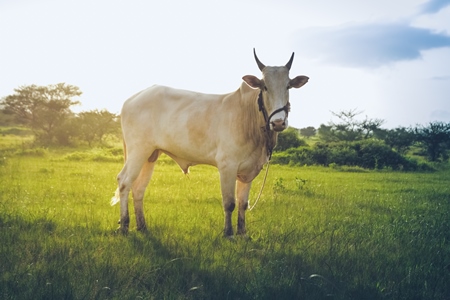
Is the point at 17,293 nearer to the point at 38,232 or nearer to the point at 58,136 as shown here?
the point at 38,232

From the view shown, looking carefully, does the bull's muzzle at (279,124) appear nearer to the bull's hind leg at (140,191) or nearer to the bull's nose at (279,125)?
the bull's nose at (279,125)

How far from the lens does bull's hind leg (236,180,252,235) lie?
22.2ft

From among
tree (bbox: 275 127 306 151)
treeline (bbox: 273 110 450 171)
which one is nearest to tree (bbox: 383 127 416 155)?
treeline (bbox: 273 110 450 171)

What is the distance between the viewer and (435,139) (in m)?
32.7

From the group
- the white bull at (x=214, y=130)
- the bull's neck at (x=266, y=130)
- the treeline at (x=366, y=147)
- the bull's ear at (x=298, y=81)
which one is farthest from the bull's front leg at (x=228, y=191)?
the treeline at (x=366, y=147)

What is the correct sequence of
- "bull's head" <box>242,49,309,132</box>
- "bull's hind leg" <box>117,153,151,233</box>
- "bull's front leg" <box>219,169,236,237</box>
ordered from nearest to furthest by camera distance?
"bull's head" <box>242,49,309,132</box>
"bull's front leg" <box>219,169,236,237</box>
"bull's hind leg" <box>117,153,151,233</box>

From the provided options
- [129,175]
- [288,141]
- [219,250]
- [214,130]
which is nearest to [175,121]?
[214,130]

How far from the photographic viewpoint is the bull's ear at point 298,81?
6.19 m

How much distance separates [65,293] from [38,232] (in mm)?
2693

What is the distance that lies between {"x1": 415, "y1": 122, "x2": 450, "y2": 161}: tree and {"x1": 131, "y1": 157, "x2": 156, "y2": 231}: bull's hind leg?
97.1 ft

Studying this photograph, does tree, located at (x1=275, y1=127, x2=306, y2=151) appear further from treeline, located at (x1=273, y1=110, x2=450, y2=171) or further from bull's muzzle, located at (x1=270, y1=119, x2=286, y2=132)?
bull's muzzle, located at (x1=270, y1=119, x2=286, y2=132)

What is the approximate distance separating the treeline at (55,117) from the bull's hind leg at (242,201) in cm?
2879

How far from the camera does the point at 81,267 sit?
472cm

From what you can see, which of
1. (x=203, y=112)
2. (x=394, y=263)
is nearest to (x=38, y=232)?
(x=203, y=112)
